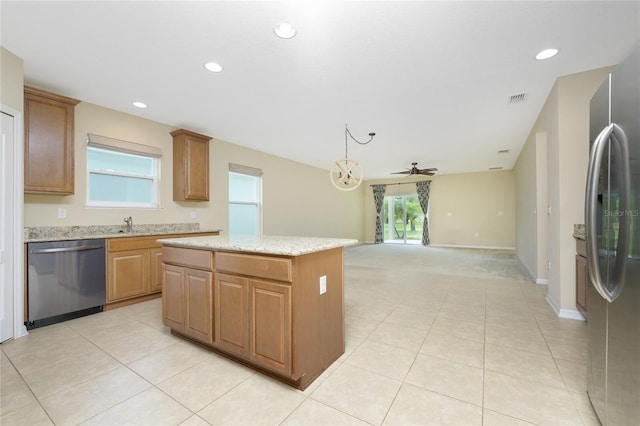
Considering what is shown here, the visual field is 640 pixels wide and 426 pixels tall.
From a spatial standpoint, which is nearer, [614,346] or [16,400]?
[614,346]

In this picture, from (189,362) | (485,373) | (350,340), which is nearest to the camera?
(485,373)

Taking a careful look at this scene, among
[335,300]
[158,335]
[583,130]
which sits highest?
[583,130]

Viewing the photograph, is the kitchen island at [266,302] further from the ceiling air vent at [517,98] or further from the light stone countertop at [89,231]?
the ceiling air vent at [517,98]

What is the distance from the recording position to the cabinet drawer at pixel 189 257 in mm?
2102

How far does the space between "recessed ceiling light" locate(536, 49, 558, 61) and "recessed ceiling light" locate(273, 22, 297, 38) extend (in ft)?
7.22

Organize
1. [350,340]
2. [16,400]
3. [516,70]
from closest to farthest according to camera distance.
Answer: [16,400]
[350,340]
[516,70]

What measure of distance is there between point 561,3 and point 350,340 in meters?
2.92

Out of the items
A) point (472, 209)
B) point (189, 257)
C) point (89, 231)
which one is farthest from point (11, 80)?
point (472, 209)

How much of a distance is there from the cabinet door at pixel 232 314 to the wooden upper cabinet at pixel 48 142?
2472mm

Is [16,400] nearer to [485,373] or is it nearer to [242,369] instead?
[242,369]

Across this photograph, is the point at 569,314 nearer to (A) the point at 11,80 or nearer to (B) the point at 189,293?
(B) the point at 189,293

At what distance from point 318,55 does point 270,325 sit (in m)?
2.29

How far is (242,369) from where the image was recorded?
1935 mm

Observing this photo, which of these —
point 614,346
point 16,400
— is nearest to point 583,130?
→ point 614,346
